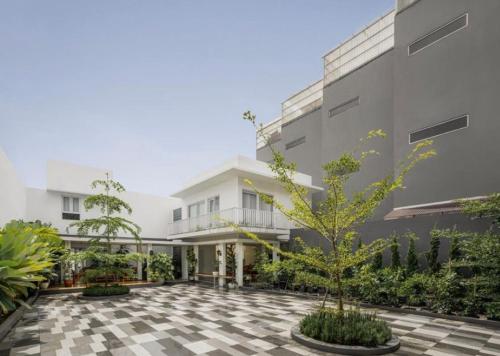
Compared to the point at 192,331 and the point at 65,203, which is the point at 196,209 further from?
the point at 192,331

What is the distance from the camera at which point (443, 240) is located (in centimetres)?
972

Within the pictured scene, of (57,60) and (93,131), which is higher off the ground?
(57,60)

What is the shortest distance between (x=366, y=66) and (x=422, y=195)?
26.4ft

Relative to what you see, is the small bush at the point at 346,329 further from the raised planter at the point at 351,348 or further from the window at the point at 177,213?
the window at the point at 177,213

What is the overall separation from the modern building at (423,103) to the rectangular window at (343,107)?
6cm

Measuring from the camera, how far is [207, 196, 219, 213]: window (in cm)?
1702

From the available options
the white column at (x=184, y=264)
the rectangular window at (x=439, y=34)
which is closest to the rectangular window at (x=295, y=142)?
the rectangular window at (x=439, y=34)

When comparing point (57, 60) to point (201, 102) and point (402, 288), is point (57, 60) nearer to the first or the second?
point (201, 102)

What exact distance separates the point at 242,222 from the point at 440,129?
9.71 metres

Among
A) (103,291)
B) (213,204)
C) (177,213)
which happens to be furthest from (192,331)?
(177,213)

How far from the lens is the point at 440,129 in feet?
43.2

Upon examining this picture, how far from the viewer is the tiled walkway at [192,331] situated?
5.84 m

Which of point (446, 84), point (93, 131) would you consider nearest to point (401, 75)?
point (446, 84)

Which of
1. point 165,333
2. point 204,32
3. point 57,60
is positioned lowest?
point 165,333
